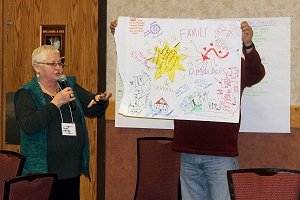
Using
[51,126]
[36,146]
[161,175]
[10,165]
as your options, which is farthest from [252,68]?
[10,165]

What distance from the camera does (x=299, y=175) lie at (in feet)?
8.75

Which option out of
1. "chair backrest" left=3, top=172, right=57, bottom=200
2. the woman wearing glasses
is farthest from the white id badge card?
"chair backrest" left=3, top=172, right=57, bottom=200

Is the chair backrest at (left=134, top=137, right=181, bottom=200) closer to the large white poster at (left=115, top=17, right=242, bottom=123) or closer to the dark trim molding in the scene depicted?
the large white poster at (left=115, top=17, right=242, bottom=123)

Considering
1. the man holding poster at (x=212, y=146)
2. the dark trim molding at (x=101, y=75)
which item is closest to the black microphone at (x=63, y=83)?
the man holding poster at (x=212, y=146)

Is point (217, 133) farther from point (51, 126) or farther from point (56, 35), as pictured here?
point (56, 35)

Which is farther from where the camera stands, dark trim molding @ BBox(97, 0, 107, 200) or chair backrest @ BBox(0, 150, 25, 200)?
dark trim molding @ BBox(97, 0, 107, 200)

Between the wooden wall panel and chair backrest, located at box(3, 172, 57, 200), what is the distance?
6.53ft

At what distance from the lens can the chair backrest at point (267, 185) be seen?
2.63 meters

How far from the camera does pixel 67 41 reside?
15.1 ft

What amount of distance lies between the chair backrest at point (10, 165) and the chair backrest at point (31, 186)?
0.49m

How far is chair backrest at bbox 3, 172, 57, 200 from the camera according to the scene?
244 centimetres

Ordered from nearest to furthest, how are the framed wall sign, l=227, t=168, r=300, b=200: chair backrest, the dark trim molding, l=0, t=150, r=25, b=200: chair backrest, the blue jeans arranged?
l=227, t=168, r=300, b=200: chair backrest < l=0, t=150, r=25, b=200: chair backrest < the blue jeans < the dark trim molding < the framed wall sign

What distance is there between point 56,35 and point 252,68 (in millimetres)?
2234

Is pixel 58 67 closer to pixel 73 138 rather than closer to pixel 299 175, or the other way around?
pixel 73 138
